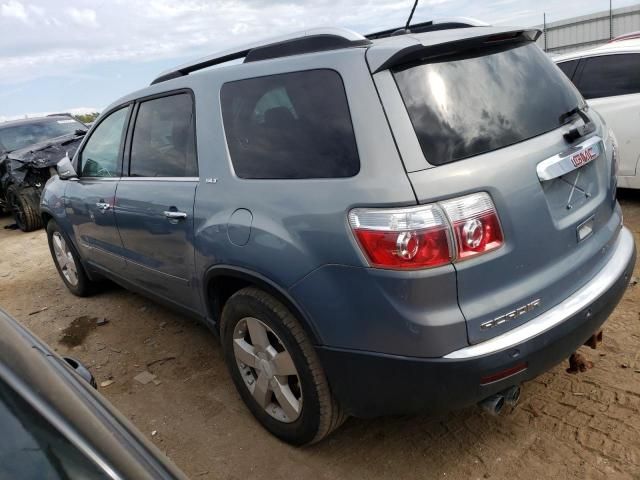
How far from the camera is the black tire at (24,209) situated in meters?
8.58

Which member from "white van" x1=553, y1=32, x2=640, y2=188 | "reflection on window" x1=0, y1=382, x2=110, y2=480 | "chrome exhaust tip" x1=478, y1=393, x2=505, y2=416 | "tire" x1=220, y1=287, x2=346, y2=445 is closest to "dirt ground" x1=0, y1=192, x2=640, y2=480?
"tire" x1=220, y1=287, x2=346, y2=445

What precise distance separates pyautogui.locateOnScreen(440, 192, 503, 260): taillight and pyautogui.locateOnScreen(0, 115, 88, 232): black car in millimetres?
7565

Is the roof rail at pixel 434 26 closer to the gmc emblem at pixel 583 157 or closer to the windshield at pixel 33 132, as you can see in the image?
the gmc emblem at pixel 583 157

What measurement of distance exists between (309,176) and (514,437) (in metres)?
1.58

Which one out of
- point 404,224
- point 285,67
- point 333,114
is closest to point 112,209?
point 285,67

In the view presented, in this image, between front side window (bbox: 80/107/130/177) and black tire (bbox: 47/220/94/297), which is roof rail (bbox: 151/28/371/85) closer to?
front side window (bbox: 80/107/130/177)

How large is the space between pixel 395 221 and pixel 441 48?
29.9 inches

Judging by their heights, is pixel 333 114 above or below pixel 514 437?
above

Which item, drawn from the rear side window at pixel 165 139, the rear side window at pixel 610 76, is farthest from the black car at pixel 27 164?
the rear side window at pixel 610 76

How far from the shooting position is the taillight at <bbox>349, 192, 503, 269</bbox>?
1.96 m

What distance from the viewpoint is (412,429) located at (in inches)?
108

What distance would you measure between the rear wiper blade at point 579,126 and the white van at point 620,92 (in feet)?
10.7

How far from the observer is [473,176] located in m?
2.02

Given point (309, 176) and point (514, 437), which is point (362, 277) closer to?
point (309, 176)
